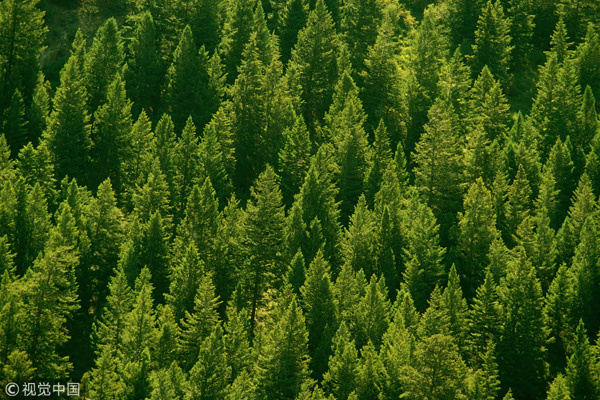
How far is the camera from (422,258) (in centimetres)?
7075

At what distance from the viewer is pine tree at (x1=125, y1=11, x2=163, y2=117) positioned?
94562 millimetres

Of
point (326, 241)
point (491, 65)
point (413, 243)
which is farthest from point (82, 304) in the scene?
point (491, 65)

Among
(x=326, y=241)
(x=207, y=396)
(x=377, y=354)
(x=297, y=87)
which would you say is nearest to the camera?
(x=207, y=396)

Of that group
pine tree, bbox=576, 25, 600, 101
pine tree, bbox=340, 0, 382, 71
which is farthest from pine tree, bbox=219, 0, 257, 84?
pine tree, bbox=576, 25, 600, 101

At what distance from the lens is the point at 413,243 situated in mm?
71438

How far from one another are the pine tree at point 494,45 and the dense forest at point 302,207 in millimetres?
256

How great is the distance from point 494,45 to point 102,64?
160 feet

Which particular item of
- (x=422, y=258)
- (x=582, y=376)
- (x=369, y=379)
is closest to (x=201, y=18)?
(x=422, y=258)

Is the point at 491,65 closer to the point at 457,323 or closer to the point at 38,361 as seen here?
the point at 457,323

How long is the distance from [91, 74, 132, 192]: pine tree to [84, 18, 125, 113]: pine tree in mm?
5916

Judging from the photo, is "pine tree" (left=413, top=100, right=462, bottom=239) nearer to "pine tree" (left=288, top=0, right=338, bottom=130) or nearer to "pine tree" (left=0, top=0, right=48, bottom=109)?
"pine tree" (left=288, top=0, right=338, bottom=130)

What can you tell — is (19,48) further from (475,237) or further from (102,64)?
(475,237)

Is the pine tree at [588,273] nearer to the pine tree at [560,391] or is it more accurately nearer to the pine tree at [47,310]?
the pine tree at [560,391]

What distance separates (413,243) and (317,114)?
94.1 ft
